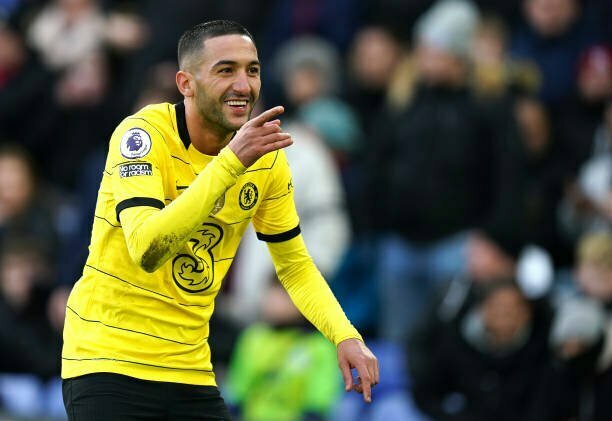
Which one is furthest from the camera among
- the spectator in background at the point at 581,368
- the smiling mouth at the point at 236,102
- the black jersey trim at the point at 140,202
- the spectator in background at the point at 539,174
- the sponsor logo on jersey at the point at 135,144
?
the spectator in background at the point at 539,174

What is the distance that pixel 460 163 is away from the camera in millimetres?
8719

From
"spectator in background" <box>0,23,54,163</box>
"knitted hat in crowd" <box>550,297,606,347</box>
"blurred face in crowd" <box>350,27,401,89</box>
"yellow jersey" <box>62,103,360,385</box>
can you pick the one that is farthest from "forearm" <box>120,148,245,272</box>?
"spectator in background" <box>0,23,54,163</box>

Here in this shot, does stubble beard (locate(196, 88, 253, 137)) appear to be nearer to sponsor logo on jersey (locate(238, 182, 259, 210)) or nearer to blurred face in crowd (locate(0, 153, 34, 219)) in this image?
sponsor logo on jersey (locate(238, 182, 259, 210))

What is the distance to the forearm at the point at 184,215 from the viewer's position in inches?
174

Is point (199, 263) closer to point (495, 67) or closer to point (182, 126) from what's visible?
point (182, 126)

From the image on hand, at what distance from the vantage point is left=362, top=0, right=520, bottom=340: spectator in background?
862 centimetres

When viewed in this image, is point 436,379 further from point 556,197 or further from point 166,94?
point 166,94

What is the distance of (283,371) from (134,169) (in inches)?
159

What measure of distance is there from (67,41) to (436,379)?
5.24 metres

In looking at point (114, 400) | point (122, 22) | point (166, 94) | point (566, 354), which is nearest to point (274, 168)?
point (114, 400)

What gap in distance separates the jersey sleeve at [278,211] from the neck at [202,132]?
278 mm

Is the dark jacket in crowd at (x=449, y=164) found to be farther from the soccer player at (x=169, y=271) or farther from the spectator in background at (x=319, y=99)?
the soccer player at (x=169, y=271)

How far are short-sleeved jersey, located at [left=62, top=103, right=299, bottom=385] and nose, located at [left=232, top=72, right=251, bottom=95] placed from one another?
30 centimetres

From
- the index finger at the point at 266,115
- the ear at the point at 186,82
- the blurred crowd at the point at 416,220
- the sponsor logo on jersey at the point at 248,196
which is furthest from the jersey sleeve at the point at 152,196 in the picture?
the blurred crowd at the point at 416,220
